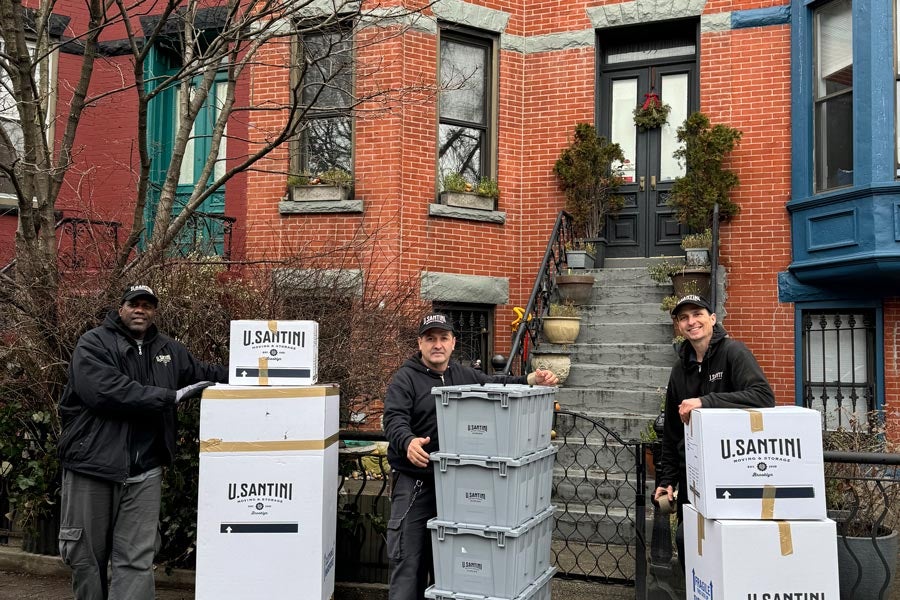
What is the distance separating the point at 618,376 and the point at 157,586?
527 cm

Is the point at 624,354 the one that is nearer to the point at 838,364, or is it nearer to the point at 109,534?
the point at 838,364

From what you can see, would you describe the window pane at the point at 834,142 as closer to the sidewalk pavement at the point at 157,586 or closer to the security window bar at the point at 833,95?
the security window bar at the point at 833,95

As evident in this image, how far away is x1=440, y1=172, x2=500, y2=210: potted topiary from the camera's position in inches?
440

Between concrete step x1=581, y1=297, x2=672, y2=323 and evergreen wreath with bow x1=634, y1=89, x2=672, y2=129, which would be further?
evergreen wreath with bow x1=634, y1=89, x2=672, y2=129

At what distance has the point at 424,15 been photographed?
10.9m

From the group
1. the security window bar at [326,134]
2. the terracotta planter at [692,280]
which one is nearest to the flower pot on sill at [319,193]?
the security window bar at [326,134]

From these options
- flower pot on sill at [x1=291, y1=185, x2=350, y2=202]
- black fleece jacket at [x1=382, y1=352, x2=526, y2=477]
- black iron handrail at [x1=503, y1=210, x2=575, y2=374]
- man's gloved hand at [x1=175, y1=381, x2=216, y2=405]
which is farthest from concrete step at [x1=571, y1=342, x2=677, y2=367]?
man's gloved hand at [x1=175, y1=381, x2=216, y2=405]

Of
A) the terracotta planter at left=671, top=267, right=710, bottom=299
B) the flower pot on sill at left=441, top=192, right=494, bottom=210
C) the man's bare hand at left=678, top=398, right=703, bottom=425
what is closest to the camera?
the man's bare hand at left=678, top=398, right=703, bottom=425

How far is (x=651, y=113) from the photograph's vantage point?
1144cm

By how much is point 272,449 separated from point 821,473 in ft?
9.56

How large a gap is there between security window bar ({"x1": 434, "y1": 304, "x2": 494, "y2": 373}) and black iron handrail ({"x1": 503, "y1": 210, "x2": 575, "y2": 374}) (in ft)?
3.53

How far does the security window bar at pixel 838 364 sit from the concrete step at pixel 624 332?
2.06 m

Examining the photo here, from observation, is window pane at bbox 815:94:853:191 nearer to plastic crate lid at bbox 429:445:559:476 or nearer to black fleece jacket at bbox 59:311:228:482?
plastic crate lid at bbox 429:445:559:476

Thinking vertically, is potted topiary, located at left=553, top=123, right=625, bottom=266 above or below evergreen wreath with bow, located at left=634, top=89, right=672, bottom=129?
below
